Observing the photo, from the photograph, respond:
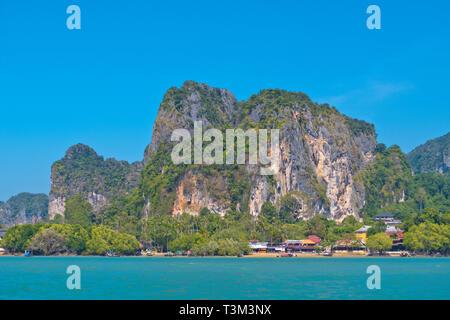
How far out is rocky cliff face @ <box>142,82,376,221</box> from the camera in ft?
516

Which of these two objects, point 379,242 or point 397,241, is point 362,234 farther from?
point 379,242

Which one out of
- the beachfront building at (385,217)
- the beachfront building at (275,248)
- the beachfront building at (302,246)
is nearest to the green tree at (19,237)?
the beachfront building at (275,248)

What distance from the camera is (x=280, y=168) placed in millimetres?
157125

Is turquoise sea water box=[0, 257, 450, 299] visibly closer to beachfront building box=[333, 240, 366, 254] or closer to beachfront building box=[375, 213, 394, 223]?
beachfront building box=[333, 240, 366, 254]

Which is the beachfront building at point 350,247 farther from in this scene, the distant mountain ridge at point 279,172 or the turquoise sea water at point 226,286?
the turquoise sea water at point 226,286

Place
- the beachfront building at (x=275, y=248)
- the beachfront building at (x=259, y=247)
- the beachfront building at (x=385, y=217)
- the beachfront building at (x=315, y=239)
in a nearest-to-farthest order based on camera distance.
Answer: the beachfront building at (x=259, y=247) < the beachfront building at (x=275, y=248) < the beachfront building at (x=315, y=239) < the beachfront building at (x=385, y=217)

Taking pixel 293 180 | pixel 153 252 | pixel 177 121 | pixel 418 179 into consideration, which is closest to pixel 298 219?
pixel 293 180

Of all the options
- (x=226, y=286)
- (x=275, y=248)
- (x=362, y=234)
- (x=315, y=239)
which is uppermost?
(x=362, y=234)

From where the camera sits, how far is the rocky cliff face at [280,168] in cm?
15738

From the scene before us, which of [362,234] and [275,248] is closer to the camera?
[275,248]

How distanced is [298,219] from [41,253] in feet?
204

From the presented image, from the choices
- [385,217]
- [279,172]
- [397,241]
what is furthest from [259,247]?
[385,217]

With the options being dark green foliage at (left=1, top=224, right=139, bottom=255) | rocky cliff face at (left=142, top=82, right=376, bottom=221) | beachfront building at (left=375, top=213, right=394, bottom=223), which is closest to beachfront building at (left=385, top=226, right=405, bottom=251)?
rocky cliff face at (left=142, top=82, right=376, bottom=221)

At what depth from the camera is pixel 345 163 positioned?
16975 cm
